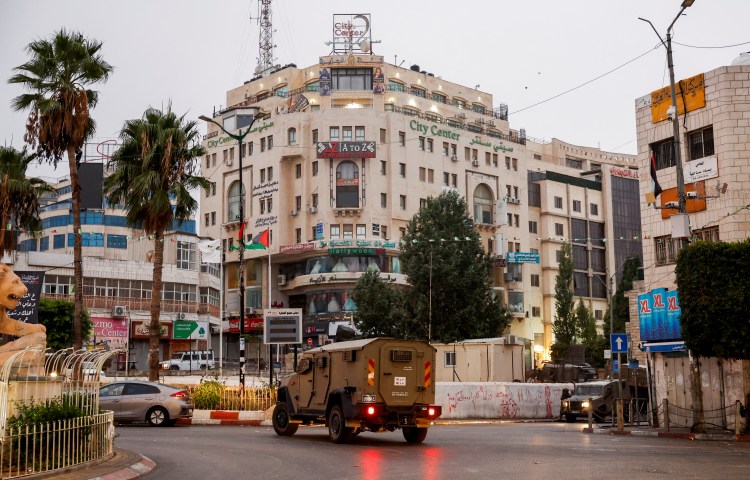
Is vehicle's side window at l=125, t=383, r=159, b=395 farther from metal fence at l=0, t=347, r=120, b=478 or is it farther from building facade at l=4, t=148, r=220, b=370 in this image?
building facade at l=4, t=148, r=220, b=370

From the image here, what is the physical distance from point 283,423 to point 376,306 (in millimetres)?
43960

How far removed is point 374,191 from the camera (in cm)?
8688

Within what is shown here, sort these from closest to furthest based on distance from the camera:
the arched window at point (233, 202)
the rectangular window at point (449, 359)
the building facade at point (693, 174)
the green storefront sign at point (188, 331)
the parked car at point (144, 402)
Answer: the parked car at point (144, 402) < the building facade at point (693, 174) < the rectangular window at point (449, 359) < the green storefront sign at point (188, 331) < the arched window at point (233, 202)

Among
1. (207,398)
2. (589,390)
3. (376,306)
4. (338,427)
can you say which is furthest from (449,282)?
(338,427)

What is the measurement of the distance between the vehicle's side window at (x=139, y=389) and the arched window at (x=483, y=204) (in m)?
70.4

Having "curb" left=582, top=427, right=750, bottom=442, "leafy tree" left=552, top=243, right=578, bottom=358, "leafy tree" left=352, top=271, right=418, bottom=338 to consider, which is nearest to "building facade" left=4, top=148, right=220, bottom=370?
"leafy tree" left=352, top=271, right=418, bottom=338

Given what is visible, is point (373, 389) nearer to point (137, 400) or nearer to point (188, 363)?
point (137, 400)

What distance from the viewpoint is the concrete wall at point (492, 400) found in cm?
3484

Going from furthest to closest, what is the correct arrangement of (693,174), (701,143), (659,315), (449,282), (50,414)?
(449,282), (693,174), (701,143), (659,315), (50,414)

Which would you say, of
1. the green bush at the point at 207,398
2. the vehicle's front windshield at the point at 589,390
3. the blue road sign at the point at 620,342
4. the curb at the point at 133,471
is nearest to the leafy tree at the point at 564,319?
the vehicle's front windshield at the point at 589,390

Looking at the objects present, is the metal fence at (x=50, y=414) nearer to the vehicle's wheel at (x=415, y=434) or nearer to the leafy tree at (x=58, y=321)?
the vehicle's wheel at (x=415, y=434)

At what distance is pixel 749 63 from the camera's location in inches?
1225

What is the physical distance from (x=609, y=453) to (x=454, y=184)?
3020 inches

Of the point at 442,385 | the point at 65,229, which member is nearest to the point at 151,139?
the point at 442,385
